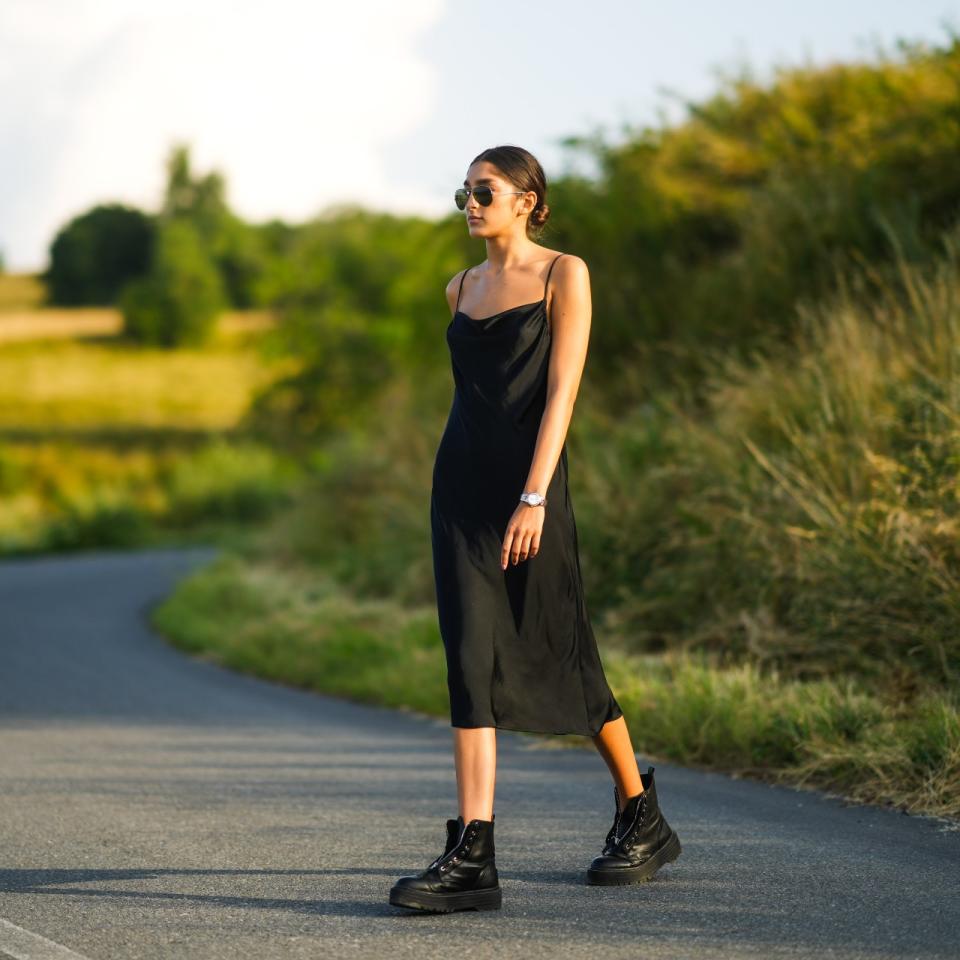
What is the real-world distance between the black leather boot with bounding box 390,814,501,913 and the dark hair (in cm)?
193

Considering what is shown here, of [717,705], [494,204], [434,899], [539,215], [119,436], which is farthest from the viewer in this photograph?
[119,436]

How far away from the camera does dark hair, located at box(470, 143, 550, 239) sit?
4.62m

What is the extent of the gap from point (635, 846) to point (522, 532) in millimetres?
1094

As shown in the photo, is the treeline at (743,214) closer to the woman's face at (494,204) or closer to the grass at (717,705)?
the grass at (717,705)

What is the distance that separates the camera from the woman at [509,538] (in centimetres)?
440

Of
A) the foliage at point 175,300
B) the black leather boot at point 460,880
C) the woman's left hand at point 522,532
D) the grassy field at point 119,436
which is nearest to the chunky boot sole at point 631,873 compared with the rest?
the black leather boot at point 460,880

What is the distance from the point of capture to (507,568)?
4.52 metres

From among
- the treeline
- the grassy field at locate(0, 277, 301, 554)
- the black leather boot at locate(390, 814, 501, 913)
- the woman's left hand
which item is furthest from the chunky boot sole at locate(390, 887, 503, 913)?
the grassy field at locate(0, 277, 301, 554)

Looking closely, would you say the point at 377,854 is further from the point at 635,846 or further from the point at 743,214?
the point at 743,214

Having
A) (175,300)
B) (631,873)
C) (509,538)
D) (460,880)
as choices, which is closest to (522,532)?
(509,538)

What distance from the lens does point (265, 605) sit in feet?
48.6

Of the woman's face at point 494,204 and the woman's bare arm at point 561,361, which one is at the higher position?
the woman's face at point 494,204

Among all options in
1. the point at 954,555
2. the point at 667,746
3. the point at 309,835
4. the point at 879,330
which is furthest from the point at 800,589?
the point at 309,835

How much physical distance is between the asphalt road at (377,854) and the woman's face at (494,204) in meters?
2.07
